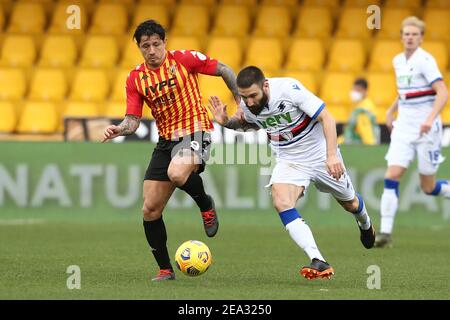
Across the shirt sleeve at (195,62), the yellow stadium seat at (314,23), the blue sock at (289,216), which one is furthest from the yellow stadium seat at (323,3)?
the blue sock at (289,216)

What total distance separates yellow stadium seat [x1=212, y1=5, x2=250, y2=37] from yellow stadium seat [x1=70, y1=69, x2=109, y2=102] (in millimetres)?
2160

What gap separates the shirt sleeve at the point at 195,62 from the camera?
9195mm

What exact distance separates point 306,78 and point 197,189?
29.1 feet

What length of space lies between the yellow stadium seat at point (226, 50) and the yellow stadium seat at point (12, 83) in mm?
2992

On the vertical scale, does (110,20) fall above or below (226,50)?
above

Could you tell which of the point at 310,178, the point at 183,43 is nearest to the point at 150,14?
the point at 183,43

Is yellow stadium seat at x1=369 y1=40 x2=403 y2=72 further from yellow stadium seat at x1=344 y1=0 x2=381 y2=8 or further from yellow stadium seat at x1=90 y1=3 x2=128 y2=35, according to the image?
yellow stadium seat at x1=90 y1=3 x2=128 y2=35

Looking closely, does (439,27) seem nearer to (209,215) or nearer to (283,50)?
(283,50)

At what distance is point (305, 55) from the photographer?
61.1 ft

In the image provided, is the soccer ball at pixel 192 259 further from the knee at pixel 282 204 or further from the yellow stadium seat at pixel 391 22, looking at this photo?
the yellow stadium seat at pixel 391 22

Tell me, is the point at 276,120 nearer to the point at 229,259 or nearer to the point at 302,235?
the point at 302,235

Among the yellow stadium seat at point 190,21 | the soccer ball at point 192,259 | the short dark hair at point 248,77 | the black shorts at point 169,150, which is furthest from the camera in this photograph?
the yellow stadium seat at point 190,21

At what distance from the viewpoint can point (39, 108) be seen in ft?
57.3

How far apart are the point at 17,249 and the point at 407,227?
5.52m
